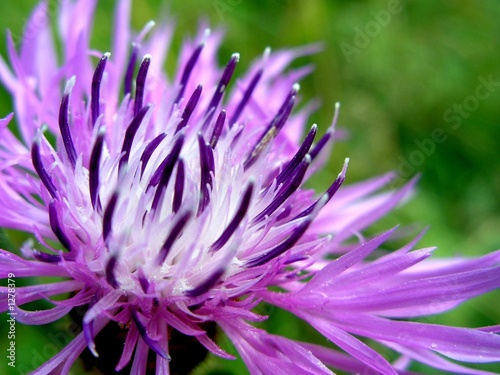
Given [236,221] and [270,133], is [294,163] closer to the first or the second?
[270,133]

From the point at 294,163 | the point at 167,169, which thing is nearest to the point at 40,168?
the point at 167,169

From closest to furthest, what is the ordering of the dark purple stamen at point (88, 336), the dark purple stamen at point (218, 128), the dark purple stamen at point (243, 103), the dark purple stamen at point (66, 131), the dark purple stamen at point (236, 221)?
the dark purple stamen at point (88, 336), the dark purple stamen at point (236, 221), the dark purple stamen at point (66, 131), the dark purple stamen at point (218, 128), the dark purple stamen at point (243, 103)

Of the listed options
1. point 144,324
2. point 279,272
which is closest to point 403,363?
point 279,272

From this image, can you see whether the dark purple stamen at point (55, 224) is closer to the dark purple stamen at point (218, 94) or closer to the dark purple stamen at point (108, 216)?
the dark purple stamen at point (108, 216)

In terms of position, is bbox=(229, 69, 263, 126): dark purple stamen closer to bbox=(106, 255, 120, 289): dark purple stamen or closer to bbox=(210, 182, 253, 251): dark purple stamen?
bbox=(210, 182, 253, 251): dark purple stamen

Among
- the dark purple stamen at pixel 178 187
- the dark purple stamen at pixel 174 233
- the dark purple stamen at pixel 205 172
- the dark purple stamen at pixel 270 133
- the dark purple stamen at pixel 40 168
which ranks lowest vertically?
the dark purple stamen at pixel 40 168

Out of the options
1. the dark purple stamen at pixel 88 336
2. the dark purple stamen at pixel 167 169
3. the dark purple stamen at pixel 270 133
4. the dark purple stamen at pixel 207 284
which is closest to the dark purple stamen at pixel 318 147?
the dark purple stamen at pixel 270 133
